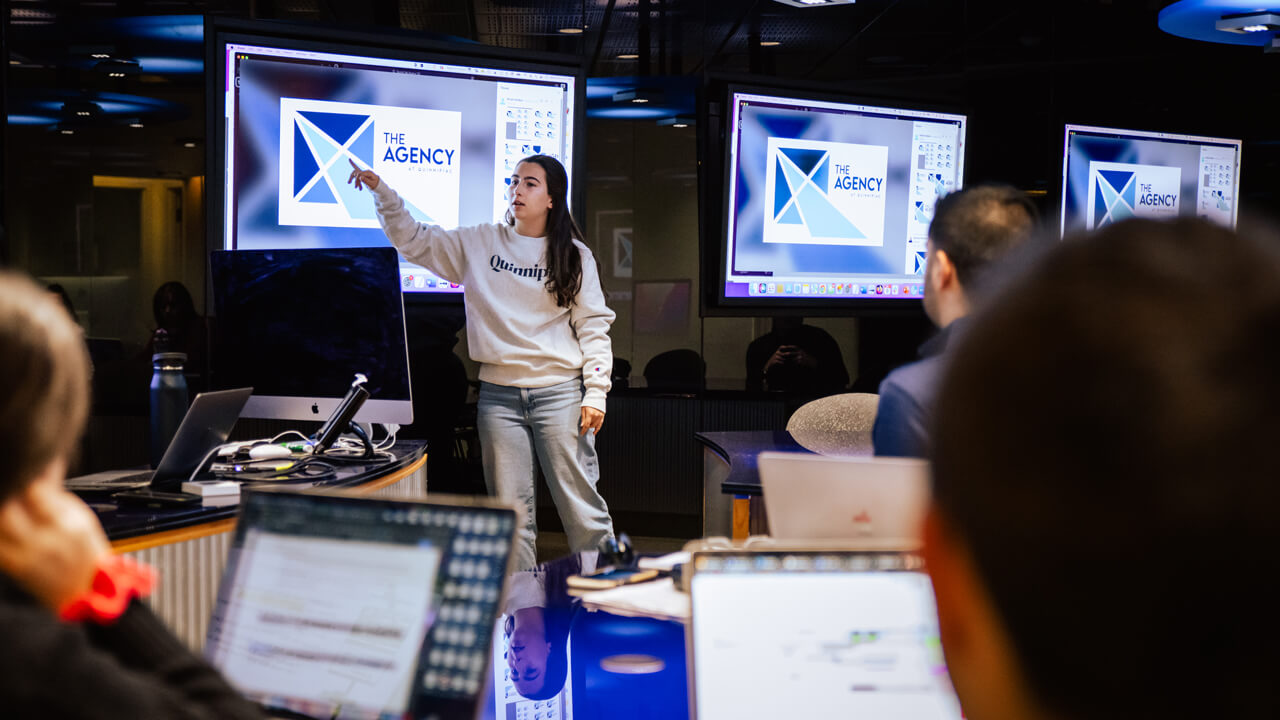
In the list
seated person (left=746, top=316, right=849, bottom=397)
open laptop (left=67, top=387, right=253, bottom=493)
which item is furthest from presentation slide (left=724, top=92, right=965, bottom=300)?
A: open laptop (left=67, top=387, right=253, bottom=493)

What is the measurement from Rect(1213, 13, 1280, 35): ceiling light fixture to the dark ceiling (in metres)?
0.84

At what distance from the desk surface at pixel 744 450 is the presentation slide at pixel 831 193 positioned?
1.31 meters

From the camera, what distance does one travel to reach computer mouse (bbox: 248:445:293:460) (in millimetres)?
2252

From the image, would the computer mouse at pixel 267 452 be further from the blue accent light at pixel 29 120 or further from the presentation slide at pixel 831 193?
the blue accent light at pixel 29 120

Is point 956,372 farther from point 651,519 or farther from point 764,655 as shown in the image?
point 651,519

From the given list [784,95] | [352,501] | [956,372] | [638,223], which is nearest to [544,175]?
[784,95]

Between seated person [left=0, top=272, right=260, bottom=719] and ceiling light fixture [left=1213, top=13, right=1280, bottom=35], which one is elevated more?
ceiling light fixture [left=1213, top=13, right=1280, bottom=35]

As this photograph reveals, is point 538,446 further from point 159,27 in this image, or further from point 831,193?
point 159,27

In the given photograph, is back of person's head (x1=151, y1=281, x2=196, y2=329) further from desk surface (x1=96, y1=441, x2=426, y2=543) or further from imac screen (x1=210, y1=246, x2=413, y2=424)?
desk surface (x1=96, y1=441, x2=426, y2=543)

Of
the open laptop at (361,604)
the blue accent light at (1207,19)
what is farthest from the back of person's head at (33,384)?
the blue accent light at (1207,19)

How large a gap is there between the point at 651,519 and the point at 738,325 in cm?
122

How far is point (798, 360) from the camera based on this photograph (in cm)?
515

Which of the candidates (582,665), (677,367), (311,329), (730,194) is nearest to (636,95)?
(730,194)

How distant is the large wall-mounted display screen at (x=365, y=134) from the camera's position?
3.60 metres
